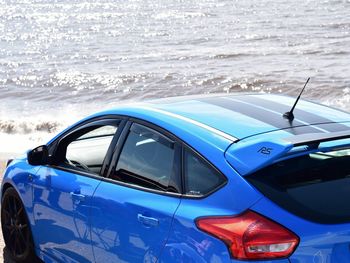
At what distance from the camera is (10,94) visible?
68.5 ft

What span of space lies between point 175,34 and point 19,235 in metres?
29.5

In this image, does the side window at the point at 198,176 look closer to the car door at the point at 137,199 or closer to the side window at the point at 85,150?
the car door at the point at 137,199

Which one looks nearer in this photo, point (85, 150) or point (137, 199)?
point (137, 199)

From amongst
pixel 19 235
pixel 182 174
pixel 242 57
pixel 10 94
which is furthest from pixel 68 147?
pixel 242 57

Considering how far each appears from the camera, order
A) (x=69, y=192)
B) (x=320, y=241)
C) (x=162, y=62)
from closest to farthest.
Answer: (x=320, y=241), (x=69, y=192), (x=162, y=62)

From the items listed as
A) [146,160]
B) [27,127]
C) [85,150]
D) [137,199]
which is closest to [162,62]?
[27,127]

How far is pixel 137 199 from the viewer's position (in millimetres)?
3738

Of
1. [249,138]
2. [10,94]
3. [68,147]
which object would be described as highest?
[249,138]

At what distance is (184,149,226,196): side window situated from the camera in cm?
337

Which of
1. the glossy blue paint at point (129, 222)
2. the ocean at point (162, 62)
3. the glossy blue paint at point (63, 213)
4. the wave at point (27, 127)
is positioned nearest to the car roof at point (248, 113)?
the glossy blue paint at point (129, 222)

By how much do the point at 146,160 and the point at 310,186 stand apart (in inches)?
43.6

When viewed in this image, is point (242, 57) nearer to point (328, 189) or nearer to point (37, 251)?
point (37, 251)

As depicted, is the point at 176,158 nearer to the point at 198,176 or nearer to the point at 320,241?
the point at 198,176

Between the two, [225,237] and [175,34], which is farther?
[175,34]
